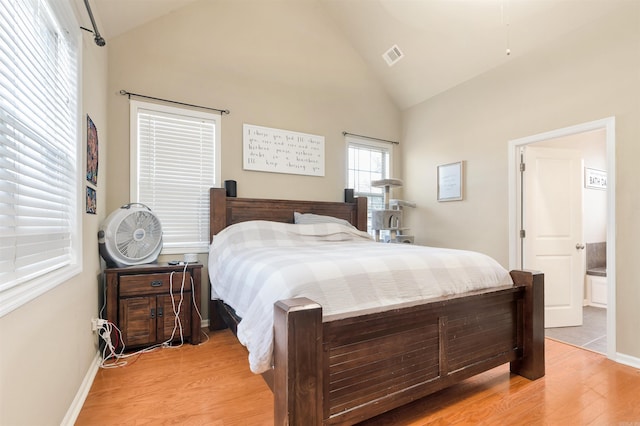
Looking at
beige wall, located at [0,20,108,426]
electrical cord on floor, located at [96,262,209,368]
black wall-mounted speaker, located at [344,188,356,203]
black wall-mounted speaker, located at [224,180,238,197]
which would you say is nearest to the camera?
beige wall, located at [0,20,108,426]

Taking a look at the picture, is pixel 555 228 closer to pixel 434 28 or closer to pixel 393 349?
pixel 434 28

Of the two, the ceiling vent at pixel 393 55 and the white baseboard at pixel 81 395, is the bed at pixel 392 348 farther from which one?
the ceiling vent at pixel 393 55

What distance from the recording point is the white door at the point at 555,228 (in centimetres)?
326

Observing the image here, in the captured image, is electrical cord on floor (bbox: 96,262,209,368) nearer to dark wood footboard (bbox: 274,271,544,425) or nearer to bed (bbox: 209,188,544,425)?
bed (bbox: 209,188,544,425)

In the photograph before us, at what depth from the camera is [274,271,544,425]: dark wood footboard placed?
4.22 feet

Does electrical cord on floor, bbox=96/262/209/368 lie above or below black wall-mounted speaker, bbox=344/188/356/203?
below

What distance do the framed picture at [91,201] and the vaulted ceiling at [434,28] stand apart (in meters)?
1.35

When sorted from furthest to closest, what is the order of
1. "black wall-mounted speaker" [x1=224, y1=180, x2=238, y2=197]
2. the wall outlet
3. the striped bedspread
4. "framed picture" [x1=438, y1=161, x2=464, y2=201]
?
"framed picture" [x1=438, y1=161, x2=464, y2=201], "black wall-mounted speaker" [x1=224, y1=180, x2=238, y2=197], the wall outlet, the striped bedspread

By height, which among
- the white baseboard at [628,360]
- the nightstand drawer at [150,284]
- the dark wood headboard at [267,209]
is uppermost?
the dark wood headboard at [267,209]

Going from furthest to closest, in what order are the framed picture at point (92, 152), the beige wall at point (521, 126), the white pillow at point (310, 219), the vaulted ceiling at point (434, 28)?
1. the white pillow at point (310, 219)
2. the vaulted ceiling at point (434, 28)
3. the beige wall at point (521, 126)
4. the framed picture at point (92, 152)

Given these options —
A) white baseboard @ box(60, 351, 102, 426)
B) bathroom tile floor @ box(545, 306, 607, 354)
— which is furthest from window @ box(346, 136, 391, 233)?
white baseboard @ box(60, 351, 102, 426)

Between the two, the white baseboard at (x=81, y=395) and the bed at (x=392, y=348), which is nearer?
the bed at (x=392, y=348)

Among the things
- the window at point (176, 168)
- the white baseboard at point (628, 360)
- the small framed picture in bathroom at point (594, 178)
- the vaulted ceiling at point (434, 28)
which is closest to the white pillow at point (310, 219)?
the window at point (176, 168)

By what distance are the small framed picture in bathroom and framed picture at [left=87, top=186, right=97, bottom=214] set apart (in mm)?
5711
